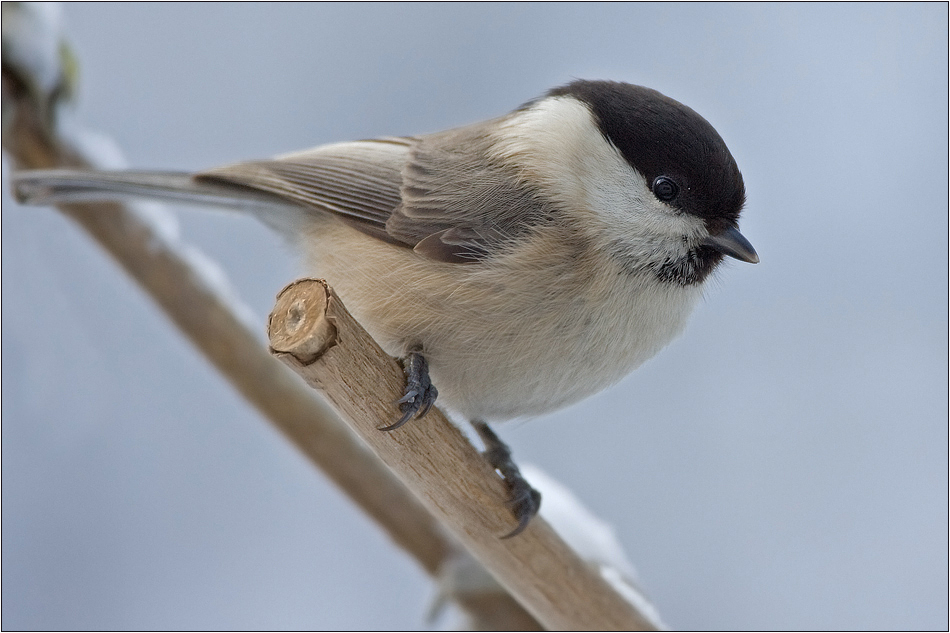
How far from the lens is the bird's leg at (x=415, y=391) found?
44.9 inches

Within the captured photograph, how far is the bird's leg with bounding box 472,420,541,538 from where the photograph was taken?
1.33 metres

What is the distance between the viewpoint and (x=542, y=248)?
121cm

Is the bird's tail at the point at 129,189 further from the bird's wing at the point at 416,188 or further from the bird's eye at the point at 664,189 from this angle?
the bird's eye at the point at 664,189

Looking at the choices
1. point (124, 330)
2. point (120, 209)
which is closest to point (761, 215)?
point (120, 209)

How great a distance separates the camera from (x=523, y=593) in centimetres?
144

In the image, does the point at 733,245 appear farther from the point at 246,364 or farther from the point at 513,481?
the point at 246,364

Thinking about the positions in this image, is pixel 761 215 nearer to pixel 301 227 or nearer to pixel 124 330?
pixel 301 227

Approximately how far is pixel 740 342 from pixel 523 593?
1.15m

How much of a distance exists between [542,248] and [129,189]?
0.81 metres

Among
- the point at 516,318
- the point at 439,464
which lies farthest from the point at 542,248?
the point at 439,464

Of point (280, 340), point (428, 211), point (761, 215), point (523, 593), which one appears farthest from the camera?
point (761, 215)

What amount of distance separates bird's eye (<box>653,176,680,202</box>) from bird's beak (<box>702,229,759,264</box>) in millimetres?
89

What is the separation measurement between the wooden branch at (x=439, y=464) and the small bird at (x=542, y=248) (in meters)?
0.05

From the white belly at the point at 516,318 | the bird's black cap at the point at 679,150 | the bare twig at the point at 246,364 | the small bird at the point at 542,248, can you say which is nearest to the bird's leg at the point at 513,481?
the small bird at the point at 542,248
